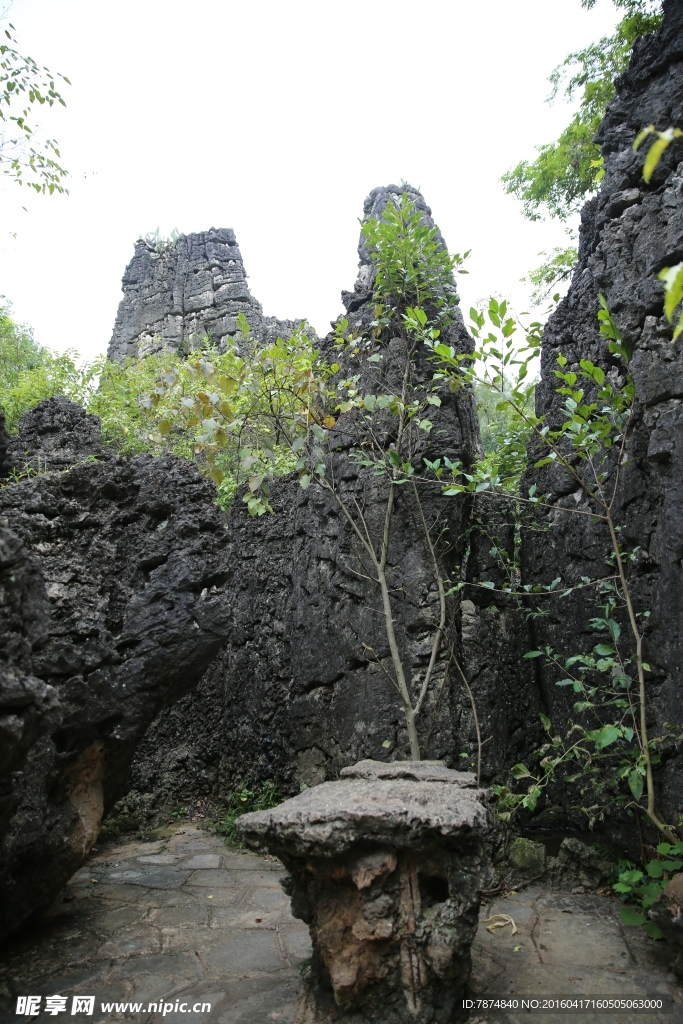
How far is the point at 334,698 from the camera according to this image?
4.99 m

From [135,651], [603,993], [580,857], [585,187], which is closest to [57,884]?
[135,651]

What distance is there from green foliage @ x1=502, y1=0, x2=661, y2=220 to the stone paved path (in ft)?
26.7

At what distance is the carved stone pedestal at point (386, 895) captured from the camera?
7.91 feet

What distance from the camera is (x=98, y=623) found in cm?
349

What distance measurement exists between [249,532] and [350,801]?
3753mm

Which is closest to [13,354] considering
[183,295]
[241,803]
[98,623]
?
[183,295]

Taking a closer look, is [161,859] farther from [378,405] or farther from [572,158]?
[572,158]

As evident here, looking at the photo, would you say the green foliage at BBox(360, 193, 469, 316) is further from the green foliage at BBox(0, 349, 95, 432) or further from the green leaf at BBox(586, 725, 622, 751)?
the green foliage at BBox(0, 349, 95, 432)

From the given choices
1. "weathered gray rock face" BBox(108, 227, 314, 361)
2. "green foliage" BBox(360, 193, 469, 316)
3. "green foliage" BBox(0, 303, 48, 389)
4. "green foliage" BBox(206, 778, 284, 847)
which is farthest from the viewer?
"weathered gray rock face" BBox(108, 227, 314, 361)

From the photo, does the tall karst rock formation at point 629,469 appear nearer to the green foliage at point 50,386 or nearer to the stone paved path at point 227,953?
the stone paved path at point 227,953

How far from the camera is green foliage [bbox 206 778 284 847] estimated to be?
5102 mm

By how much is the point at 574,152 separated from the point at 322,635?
27.8 feet

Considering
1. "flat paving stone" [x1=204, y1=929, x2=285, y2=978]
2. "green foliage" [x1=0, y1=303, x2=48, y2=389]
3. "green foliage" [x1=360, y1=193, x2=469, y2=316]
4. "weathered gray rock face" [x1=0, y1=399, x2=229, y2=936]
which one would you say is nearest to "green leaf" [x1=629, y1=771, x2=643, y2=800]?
"flat paving stone" [x1=204, y1=929, x2=285, y2=978]

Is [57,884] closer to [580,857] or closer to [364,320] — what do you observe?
[580,857]
